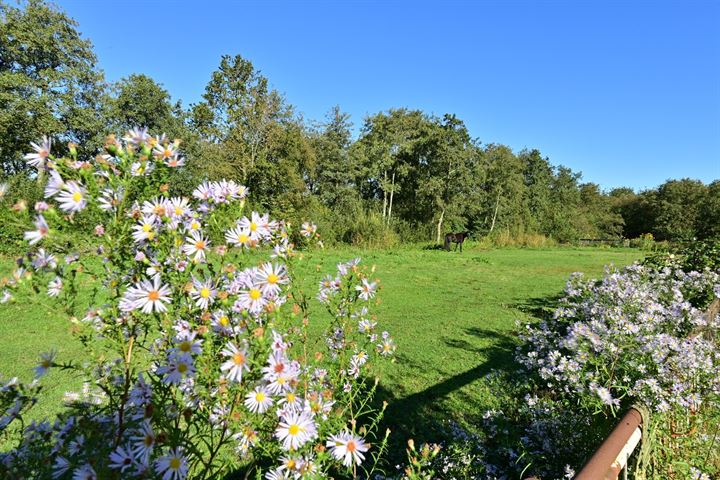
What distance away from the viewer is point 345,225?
15.0m

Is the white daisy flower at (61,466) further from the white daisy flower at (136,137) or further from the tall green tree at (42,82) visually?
the tall green tree at (42,82)

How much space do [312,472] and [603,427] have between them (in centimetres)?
147

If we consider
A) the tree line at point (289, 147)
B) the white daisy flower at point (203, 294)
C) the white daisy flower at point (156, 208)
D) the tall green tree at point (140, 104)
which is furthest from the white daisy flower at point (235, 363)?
the tall green tree at point (140, 104)

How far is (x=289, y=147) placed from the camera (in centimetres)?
1634

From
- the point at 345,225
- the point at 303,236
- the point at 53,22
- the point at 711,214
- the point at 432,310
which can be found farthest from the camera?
the point at 711,214

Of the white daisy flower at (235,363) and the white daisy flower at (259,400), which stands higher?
the white daisy flower at (235,363)

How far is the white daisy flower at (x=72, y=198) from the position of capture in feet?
2.68

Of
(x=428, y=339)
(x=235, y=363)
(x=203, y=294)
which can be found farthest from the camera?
(x=428, y=339)

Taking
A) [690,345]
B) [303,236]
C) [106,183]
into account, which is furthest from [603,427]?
[106,183]

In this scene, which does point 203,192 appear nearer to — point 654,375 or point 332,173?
point 654,375

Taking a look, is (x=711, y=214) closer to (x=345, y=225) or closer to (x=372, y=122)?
(x=372, y=122)

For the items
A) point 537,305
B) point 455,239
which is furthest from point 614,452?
point 455,239

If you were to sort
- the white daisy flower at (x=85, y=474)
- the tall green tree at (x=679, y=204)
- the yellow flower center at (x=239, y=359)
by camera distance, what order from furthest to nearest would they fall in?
the tall green tree at (x=679, y=204) < the yellow flower center at (x=239, y=359) < the white daisy flower at (x=85, y=474)

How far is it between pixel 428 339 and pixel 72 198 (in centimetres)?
398
